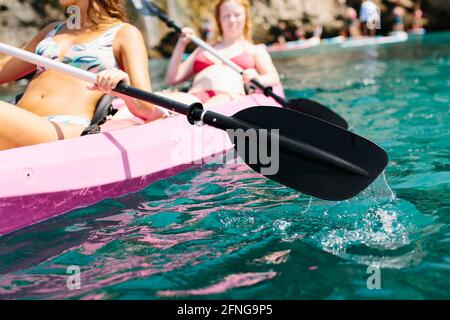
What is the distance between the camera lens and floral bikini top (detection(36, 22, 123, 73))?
2.56m

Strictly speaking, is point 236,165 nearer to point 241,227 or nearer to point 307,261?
point 241,227

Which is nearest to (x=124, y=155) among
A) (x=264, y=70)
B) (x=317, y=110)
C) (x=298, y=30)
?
(x=317, y=110)

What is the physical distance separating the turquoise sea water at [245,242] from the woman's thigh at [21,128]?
351mm

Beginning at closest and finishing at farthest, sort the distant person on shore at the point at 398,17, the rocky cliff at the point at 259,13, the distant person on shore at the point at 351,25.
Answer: the rocky cliff at the point at 259,13, the distant person on shore at the point at 398,17, the distant person on shore at the point at 351,25

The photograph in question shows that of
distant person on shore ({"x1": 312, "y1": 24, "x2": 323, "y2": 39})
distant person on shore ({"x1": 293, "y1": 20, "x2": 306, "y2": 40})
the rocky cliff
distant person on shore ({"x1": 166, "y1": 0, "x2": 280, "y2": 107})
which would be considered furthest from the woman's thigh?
distant person on shore ({"x1": 312, "y1": 24, "x2": 323, "y2": 39})

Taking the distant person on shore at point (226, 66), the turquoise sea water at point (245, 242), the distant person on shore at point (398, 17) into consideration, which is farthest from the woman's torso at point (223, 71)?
the distant person on shore at point (398, 17)

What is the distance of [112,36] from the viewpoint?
259cm

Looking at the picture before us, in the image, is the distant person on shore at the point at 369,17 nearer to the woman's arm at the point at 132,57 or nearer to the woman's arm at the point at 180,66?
the woman's arm at the point at 180,66

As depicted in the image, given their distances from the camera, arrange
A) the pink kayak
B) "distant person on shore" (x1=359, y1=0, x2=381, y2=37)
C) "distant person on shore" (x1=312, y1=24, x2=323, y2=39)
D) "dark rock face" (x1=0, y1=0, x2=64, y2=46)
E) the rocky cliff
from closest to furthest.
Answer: the pink kayak, "dark rock face" (x1=0, y1=0, x2=64, y2=46), the rocky cliff, "distant person on shore" (x1=359, y1=0, x2=381, y2=37), "distant person on shore" (x1=312, y1=24, x2=323, y2=39)

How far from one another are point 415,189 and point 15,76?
2034 millimetres

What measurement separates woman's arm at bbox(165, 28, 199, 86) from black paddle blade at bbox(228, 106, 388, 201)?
1843 millimetres

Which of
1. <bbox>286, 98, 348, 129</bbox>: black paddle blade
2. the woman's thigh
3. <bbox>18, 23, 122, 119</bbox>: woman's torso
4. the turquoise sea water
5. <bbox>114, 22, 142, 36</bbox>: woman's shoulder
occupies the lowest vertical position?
the turquoise sea water

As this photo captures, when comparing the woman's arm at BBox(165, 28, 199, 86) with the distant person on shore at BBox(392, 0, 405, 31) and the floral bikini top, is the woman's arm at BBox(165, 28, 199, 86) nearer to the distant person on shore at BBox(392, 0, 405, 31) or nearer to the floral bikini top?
the floral bikini top

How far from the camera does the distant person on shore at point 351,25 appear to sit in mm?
16344
